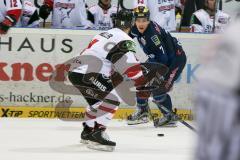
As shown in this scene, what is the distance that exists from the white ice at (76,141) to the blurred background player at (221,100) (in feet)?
13.2

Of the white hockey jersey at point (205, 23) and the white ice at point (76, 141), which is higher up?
the white hockey jersey at point (205, 23)

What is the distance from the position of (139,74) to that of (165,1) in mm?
2450

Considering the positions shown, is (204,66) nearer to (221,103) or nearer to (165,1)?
(221,103)

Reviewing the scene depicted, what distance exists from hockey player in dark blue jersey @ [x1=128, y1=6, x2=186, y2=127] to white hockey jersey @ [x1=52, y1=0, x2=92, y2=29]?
1030 millimetres

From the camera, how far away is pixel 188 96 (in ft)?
23.5

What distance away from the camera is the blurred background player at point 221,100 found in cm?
75

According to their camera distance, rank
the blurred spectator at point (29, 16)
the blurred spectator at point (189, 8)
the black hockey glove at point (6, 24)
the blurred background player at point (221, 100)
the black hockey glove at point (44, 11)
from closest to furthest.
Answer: the blurred background player at point (221, 100) < the black hockey glove at point (6, 24) < the blurred spectator at point (29, 16) < the black hockey glove at point (44, 11) < the blurred spectator at point (189, 8)

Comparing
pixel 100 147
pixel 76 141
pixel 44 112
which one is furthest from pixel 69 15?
pixel 100 147

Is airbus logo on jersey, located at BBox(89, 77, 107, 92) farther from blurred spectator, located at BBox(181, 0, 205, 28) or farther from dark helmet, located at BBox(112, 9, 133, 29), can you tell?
blurred spectator, located at BBox(181, 0, 205, 28)

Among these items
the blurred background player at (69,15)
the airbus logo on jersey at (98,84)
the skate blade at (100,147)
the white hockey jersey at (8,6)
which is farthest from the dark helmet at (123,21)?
the blurred background player at (69,15)

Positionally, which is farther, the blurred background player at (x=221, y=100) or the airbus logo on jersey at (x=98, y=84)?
the airbus logo on jersey at (x=98, y=84)

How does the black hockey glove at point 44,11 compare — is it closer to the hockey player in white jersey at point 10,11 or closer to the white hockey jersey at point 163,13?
the hockey player in white jersey at point 10,11

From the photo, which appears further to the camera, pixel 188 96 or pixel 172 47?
pixel 188 96

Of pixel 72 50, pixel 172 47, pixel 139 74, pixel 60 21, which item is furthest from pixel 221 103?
pixel 60 21
